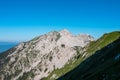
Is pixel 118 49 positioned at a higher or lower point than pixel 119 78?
higher

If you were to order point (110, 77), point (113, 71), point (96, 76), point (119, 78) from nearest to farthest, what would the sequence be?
point (119, 78) < point (110, 77) < point (113, 71) < point (96, 76)

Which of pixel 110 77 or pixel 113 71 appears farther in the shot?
pixel 113 71

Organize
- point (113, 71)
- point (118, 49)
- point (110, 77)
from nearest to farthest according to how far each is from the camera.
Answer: point (110, 77) < point (113, 71) < point (118, 49)

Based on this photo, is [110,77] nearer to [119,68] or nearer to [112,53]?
[119,68]

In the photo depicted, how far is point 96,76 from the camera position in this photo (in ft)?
240

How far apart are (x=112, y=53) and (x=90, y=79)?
36293 mm

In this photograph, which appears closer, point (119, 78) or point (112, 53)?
point (119, 78)

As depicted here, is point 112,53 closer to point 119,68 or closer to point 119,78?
point 119,68

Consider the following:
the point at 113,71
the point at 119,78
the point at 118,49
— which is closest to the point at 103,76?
the point at 113,71

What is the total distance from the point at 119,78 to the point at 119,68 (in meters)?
9.53

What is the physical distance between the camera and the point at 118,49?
105812 millimetres

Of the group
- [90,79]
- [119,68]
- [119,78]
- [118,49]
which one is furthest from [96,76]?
[118,49]

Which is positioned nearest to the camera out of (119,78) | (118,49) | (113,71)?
(119,78)

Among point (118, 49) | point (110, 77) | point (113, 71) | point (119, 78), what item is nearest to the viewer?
point (119, 78)
